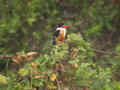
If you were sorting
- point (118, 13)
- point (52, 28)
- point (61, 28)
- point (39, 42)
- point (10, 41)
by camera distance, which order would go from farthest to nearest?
point (118, 13) < point (52, 28) < point (39, 42) < point (10, 41) < point (61, 28)

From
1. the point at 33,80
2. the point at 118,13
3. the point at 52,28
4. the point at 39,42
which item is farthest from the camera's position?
the point at 118,13

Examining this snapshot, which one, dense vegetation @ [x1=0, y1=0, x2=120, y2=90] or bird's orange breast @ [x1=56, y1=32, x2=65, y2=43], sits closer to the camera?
dense vegetation @ [x1=0, y1=0, x2=120, y2=90]

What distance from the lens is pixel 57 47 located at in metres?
2.29

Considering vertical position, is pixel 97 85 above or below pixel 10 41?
below

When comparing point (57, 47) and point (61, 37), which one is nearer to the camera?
point (57, 47)

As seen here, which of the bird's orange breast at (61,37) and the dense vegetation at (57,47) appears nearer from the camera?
the dense vegetation at (57,47)

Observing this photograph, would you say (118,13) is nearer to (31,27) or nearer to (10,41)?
(31,27)

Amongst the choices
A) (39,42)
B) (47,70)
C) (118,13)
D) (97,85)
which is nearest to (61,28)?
(39,42)

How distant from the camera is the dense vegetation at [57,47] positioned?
86.0 inches

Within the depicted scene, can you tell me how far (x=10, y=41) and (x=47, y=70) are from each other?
1.34 meters

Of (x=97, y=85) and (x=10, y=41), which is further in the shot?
(x=10, y=41)

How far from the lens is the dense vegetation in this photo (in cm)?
219

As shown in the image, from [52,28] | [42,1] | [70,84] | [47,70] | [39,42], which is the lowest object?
[70,84]

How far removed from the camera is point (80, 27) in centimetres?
405
